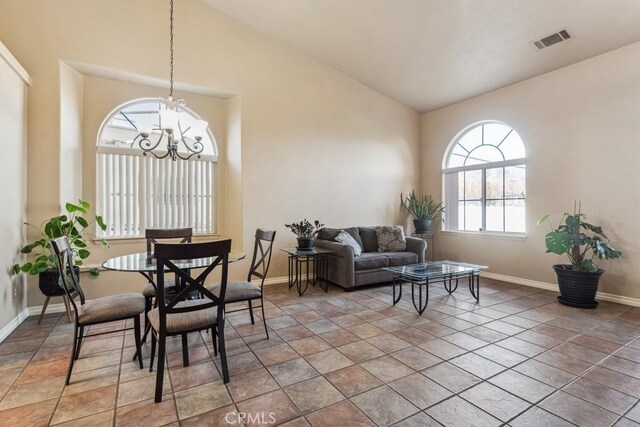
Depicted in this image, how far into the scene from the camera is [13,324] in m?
Result: 3.05

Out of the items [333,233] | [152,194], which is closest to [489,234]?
[333,233]

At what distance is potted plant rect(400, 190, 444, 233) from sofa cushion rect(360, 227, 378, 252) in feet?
3.19

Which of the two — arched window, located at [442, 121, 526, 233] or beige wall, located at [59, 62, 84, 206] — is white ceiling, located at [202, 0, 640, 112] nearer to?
arched window, located at [442, 121, 526, 233]

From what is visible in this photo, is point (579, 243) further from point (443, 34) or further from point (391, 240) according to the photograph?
point (443, 34)

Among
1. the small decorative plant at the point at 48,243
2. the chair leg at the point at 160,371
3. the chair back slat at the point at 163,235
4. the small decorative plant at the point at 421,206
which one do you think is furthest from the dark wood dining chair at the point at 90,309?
the small decorative plant at the point at 421,206

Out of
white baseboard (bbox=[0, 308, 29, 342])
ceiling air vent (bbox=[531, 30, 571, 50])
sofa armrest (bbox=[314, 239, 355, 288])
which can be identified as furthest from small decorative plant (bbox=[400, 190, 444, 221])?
white baseboard (bbox=[0, 308, 29, 342])

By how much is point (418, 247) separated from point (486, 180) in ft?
5.52

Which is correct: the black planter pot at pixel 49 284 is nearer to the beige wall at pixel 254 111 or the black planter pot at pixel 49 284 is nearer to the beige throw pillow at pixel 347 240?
the beige wall at pixel 254 111

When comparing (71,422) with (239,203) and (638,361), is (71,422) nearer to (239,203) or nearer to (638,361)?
(239,203)

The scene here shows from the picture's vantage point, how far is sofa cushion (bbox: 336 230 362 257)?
4.64 meters

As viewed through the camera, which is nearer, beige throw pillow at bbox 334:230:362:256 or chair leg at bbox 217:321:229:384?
chair leg at bbox 217:321:229:384

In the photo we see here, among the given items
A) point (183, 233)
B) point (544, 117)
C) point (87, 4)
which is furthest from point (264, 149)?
point (544, 117)

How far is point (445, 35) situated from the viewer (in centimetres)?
398

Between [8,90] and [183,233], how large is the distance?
2016 mm
